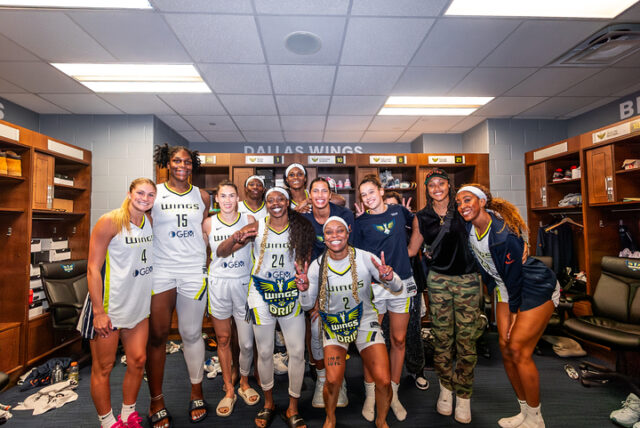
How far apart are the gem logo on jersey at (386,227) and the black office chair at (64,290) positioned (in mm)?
3111

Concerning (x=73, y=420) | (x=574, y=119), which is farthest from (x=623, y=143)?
(x=73, y=420)

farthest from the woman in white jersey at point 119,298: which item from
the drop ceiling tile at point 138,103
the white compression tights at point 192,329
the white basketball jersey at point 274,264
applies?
the drop ceiling tile at point 138,103

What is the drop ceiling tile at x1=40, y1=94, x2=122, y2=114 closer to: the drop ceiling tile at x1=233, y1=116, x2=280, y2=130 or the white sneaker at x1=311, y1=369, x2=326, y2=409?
the drop ceiling tile at x1=233, y1=116, x2=280, y2=130

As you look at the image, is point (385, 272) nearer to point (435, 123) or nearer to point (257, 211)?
point (257, 211)

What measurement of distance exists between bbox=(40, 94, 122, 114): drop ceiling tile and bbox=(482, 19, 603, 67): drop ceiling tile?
4.97 meters

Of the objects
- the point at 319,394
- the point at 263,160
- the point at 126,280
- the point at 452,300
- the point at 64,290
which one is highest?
the point at 263,160

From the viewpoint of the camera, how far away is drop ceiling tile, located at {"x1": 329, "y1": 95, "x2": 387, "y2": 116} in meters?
3.99

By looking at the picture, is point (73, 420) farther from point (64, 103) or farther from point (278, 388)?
point (64, 103)

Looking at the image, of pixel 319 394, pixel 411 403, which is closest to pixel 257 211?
pixel 319 394

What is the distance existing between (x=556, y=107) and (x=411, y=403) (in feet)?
16.0

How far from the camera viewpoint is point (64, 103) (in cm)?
409

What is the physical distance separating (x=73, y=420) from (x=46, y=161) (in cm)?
Result: 281

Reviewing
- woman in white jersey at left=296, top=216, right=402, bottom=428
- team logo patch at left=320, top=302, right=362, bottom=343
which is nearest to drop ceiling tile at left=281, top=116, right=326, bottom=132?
woman in white jersey at left=296, top=216, right=402, bottom=428

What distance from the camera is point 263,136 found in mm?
5633
